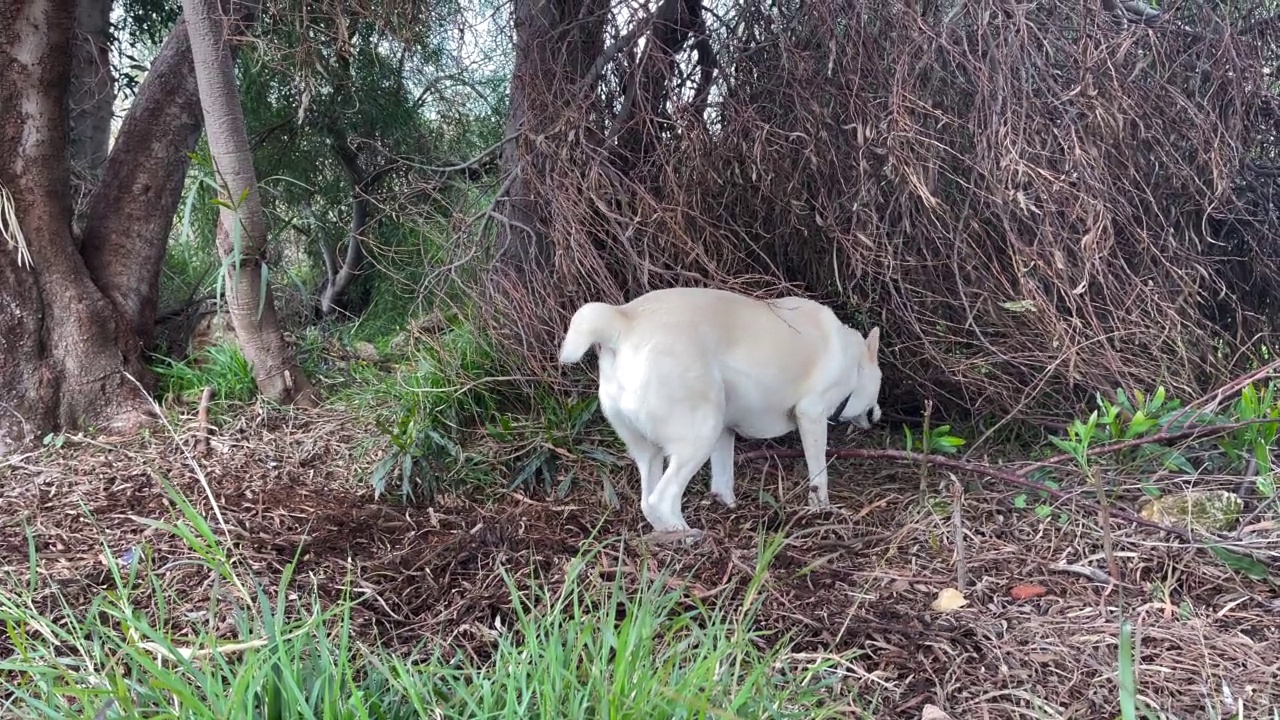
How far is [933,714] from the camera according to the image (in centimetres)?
191

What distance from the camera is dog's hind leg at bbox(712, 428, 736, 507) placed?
10.7ft

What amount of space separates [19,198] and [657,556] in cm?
305

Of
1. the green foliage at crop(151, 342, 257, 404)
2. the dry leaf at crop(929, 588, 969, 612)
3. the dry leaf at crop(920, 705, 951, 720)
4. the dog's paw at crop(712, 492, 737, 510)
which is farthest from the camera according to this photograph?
the green foliage at crop(151, 342, 257, 404)

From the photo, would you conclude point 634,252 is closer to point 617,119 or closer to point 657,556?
point 617,119

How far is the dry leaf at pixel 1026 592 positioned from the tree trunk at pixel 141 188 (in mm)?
3867

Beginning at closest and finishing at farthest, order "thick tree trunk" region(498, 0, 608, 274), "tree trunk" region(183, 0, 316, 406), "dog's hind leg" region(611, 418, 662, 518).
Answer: "dog's hind leg" region(611, 418, 662, 518) < "tree trunk" region(183, 0, 316, 406) < "thick tree trunk" region(498, 0, 608, 274)

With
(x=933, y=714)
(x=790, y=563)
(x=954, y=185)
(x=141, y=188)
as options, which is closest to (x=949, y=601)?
(x=790, y=563)

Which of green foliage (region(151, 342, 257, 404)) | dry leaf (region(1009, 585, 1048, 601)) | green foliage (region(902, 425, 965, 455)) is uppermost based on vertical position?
green foliage (region(151, 342, 257, 404))

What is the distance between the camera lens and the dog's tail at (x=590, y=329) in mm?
2760

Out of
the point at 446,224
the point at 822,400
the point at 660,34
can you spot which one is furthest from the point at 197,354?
the point at 822,400

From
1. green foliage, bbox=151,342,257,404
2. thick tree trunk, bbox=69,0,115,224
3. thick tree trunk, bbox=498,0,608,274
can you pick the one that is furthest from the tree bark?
thick tree trunk, bbox=69,0,115,224

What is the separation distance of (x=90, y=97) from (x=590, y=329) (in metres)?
4.07

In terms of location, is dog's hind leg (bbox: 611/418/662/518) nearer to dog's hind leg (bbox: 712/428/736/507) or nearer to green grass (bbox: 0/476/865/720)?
dog's hind leg (bbox: 712/428/736/507)

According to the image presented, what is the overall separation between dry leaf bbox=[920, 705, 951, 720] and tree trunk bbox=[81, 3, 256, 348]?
3746 millimetres
